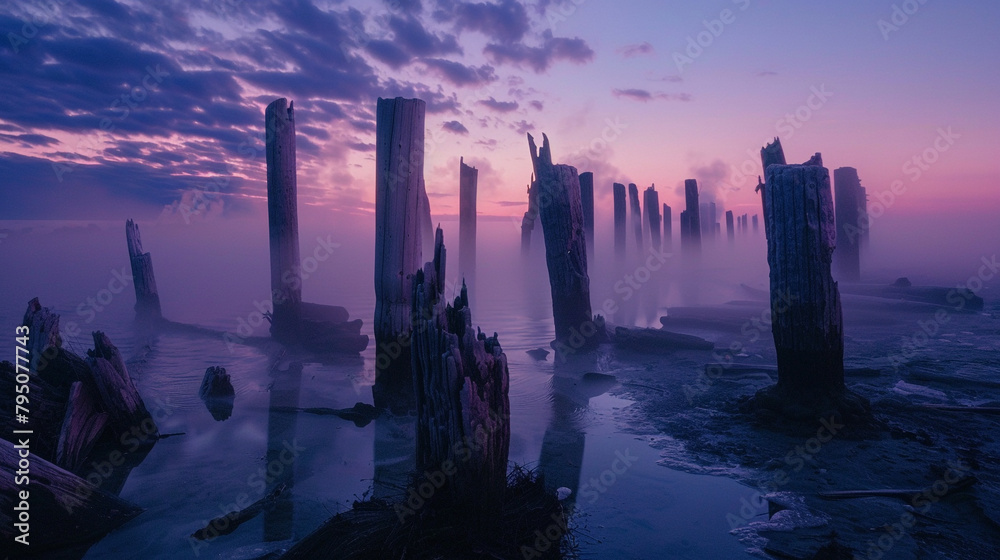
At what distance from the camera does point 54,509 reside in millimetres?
3277

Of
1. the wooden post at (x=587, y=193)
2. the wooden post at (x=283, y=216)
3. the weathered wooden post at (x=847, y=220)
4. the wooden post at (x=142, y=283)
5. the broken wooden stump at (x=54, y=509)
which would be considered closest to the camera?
the broken wooden stump at (x=54, y=509)

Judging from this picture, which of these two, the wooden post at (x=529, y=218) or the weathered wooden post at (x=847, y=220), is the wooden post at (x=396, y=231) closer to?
the wooden post at (x=529, y=218)

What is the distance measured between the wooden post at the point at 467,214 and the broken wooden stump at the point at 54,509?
15927 millimetres

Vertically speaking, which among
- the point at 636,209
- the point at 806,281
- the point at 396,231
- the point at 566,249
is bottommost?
the point at 806,281

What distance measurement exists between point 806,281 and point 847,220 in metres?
16.3

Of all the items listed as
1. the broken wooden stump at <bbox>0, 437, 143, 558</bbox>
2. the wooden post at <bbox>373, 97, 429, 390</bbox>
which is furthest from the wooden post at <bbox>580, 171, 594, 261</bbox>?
the broken wooden stump at <bbox>0, 437, 143, 558</bbox>

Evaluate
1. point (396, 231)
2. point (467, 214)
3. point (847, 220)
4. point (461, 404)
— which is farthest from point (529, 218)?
point (461, 404)

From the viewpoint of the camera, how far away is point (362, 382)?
25.1 ft

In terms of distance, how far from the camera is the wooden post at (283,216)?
9586 mm

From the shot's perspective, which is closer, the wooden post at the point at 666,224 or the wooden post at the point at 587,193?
the wooden post at the point at 587,193

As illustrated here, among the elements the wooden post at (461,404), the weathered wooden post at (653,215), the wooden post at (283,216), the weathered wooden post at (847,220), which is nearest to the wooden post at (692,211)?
the weathered wooden post at (653,215)

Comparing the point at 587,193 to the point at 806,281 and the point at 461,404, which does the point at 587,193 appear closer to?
the point at 806,281

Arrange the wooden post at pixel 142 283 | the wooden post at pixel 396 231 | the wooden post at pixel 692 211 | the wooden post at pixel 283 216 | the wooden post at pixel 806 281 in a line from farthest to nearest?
1. the wooden post at pixel 692 211
2. the wooden post at pixel 142 283
3. the wooden post at pixel 283 216
4. the wooden post at pixel 396 231
5. the wooden post at pixel 806 281

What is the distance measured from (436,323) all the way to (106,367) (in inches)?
144
